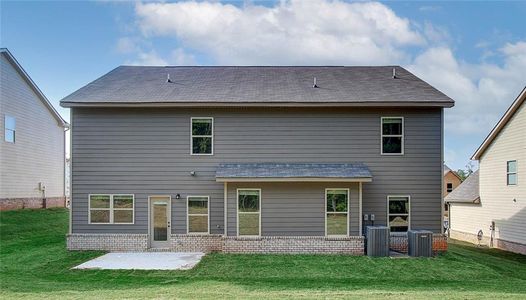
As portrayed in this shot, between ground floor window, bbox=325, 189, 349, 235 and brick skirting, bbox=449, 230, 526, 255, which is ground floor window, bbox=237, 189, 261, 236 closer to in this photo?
ground floor window, bbox=325, 189, 349, 235

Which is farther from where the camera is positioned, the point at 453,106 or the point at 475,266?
the point at 453,106

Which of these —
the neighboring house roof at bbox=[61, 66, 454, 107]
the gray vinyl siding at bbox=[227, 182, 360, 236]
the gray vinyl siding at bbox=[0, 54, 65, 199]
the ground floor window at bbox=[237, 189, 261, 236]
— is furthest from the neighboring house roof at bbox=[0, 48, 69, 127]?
the ground floor window at bbox=[237, 189, 261, 236]

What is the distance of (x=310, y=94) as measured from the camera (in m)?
15.8

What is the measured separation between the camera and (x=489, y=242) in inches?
793

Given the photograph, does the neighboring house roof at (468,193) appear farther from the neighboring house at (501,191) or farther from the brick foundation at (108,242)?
the brick foundation at (108,242)

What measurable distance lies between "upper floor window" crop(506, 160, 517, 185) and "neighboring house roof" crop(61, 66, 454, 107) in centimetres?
543

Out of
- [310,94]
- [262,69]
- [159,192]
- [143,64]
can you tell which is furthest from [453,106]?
[143,64]

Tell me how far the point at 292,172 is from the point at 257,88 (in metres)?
3.71

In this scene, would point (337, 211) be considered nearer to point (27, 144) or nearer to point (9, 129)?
point (9, 129)

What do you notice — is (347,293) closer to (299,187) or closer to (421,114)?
(299,187)

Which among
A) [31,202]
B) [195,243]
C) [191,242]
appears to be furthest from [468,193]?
[31,202]

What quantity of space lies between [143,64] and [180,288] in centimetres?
1233

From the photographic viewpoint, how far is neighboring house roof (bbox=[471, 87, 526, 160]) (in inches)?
672

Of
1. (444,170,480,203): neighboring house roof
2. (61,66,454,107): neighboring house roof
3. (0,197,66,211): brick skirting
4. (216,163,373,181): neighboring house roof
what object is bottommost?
(0,197,66,211): brick skirting
